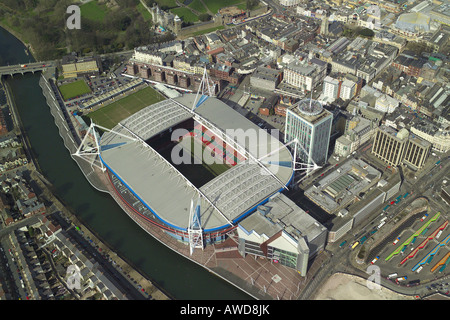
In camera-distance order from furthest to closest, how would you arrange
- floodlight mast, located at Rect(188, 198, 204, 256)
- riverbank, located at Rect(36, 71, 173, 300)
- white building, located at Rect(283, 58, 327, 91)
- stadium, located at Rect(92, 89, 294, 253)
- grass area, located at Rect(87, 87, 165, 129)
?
white building, located at Rect(283, 58, 327, 91), grass area, located at Rect(87, 87, 165, 129), stadium, located at Rect(92, 89, 294, 253), floodlight mast, located at Rect(188, 198, 204, 256), riverbank, located at Rect(36, 71, 173, 300)

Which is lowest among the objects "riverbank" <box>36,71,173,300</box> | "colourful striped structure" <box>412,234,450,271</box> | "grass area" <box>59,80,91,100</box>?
"colourful striped structure" <box>412,234,450,271</box>

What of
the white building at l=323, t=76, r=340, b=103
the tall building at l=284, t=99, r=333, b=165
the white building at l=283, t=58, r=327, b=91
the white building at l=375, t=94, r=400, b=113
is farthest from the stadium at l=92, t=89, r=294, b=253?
the white building at l=375, t=94, r=400, b=113

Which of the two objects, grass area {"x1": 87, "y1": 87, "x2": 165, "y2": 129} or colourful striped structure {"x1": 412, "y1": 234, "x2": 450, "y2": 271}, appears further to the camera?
grass area {"x1": 87, "y1": 87, "x2": 165, "y2": 129}

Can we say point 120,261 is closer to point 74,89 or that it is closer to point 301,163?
point 301,163

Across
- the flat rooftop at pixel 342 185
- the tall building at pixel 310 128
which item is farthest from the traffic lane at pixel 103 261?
the tall building at pixel 310 128

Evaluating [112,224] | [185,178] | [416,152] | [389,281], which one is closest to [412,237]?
[389,281]

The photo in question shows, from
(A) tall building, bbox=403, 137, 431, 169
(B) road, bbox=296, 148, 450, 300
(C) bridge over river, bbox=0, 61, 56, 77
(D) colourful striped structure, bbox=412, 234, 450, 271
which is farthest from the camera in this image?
(C) bridge over river, bbox=0, 61, 56, 77

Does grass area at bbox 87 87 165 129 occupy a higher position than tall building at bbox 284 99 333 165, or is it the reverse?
tall building at bbox 284 99 333 165

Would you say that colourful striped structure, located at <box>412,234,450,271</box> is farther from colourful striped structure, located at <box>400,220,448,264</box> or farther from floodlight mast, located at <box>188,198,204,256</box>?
floodlight mast, located at <box>188,198,204,256</box>
